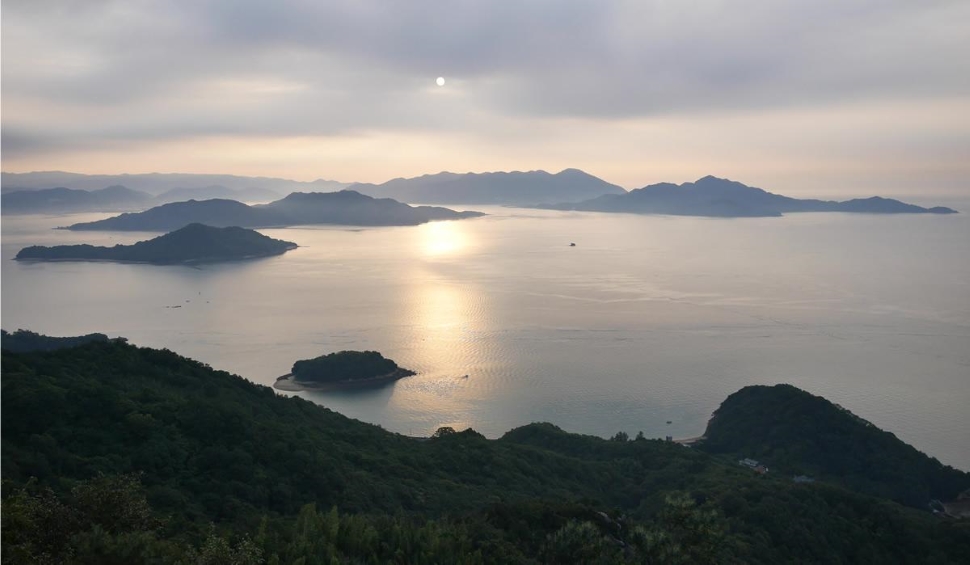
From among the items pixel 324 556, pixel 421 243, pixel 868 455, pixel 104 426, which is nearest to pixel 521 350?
pixel 868 455

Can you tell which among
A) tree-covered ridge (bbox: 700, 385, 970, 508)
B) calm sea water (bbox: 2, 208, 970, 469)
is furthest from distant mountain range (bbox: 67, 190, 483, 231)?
tree-covered ridge (bbox: 700, 385, 970, 508)

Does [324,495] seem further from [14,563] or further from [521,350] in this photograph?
[521,350]

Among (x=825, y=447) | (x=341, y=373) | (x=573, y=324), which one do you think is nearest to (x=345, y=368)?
(x=341, y=373)

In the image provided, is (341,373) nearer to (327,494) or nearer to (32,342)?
(32,342)

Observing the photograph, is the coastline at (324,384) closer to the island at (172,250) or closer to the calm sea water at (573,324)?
the calm sea water at (573,324)

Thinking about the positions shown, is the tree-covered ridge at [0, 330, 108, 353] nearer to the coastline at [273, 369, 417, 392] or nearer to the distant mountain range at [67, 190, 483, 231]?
the coastline at [273, 369, 417, 392]

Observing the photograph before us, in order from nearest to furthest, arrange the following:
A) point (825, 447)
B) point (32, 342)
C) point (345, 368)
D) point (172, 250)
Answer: point (825, 447) → point (345, 368) → point (32, 342) → point (172, 250)
